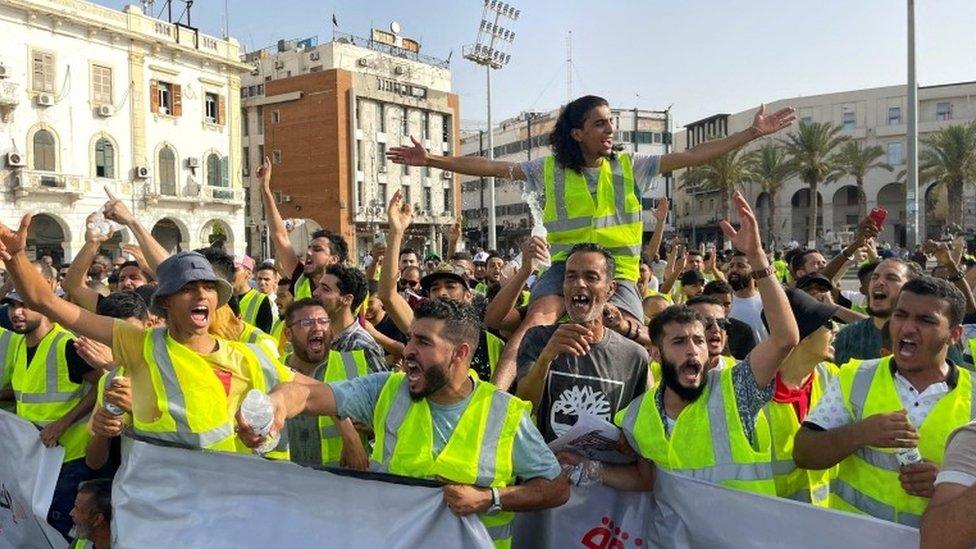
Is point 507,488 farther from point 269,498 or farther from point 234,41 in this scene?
point 234,41

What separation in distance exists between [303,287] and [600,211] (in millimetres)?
2974

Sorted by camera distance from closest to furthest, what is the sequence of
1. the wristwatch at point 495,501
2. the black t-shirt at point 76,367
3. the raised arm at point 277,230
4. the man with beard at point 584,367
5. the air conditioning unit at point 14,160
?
the wristwatch at point 495,501
the man with beard at point 584,367
the black t-shirt at point 76,367
the raised arm at point 277,230
the air conditioning unit at point 14,160

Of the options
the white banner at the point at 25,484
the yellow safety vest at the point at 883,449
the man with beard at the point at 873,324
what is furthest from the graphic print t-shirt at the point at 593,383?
the white banner at the point at 25,484

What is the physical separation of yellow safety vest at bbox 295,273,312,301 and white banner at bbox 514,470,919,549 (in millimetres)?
3308

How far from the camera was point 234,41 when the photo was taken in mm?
Result: 41688

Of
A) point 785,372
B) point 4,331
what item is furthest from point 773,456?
point 4,331

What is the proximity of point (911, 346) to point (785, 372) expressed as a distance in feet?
1.52

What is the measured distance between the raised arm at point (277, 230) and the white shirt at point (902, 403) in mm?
4639

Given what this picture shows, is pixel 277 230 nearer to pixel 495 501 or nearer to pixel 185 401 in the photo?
pixel 185 401

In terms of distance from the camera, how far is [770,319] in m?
3.16

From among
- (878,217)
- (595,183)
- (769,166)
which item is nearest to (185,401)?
(595,183)

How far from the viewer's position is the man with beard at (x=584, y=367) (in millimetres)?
3762

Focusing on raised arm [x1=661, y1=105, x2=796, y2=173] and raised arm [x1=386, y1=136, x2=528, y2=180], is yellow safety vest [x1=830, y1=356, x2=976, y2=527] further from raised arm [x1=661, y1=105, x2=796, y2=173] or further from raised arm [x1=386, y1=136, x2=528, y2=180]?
raised arm [x1=386, y1=136, x2=528, y2=180]

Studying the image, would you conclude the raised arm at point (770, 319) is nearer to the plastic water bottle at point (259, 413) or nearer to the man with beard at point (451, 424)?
the man with beard at point (451, 424)
